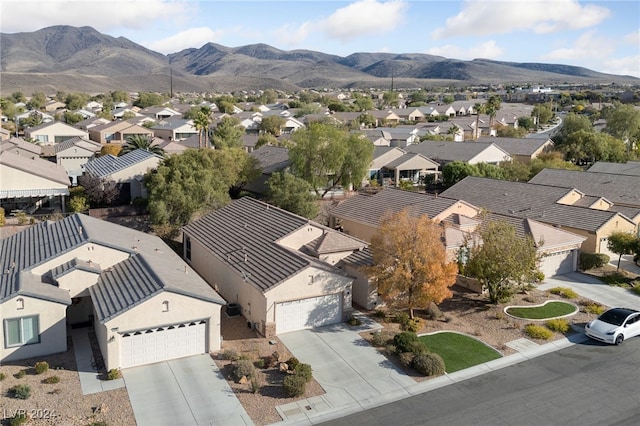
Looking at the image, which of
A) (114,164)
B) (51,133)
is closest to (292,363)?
(114,164)

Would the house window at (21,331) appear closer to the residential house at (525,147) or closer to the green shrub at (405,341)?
the green shrub at (405,341)

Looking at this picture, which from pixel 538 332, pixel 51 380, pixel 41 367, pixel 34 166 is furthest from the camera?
pixel 34 166

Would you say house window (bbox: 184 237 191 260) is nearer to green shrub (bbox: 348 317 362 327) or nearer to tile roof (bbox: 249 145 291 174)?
green shrub (bbox: 348 317 362 327)

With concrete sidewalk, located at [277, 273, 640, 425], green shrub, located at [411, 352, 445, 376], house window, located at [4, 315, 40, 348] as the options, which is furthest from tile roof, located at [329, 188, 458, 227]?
house window, located at [4, 315, 40, 348]

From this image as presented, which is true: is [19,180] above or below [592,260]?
above

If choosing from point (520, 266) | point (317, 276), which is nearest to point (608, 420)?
point (520, 266)

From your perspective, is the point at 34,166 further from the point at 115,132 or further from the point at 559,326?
the point at 559,326
